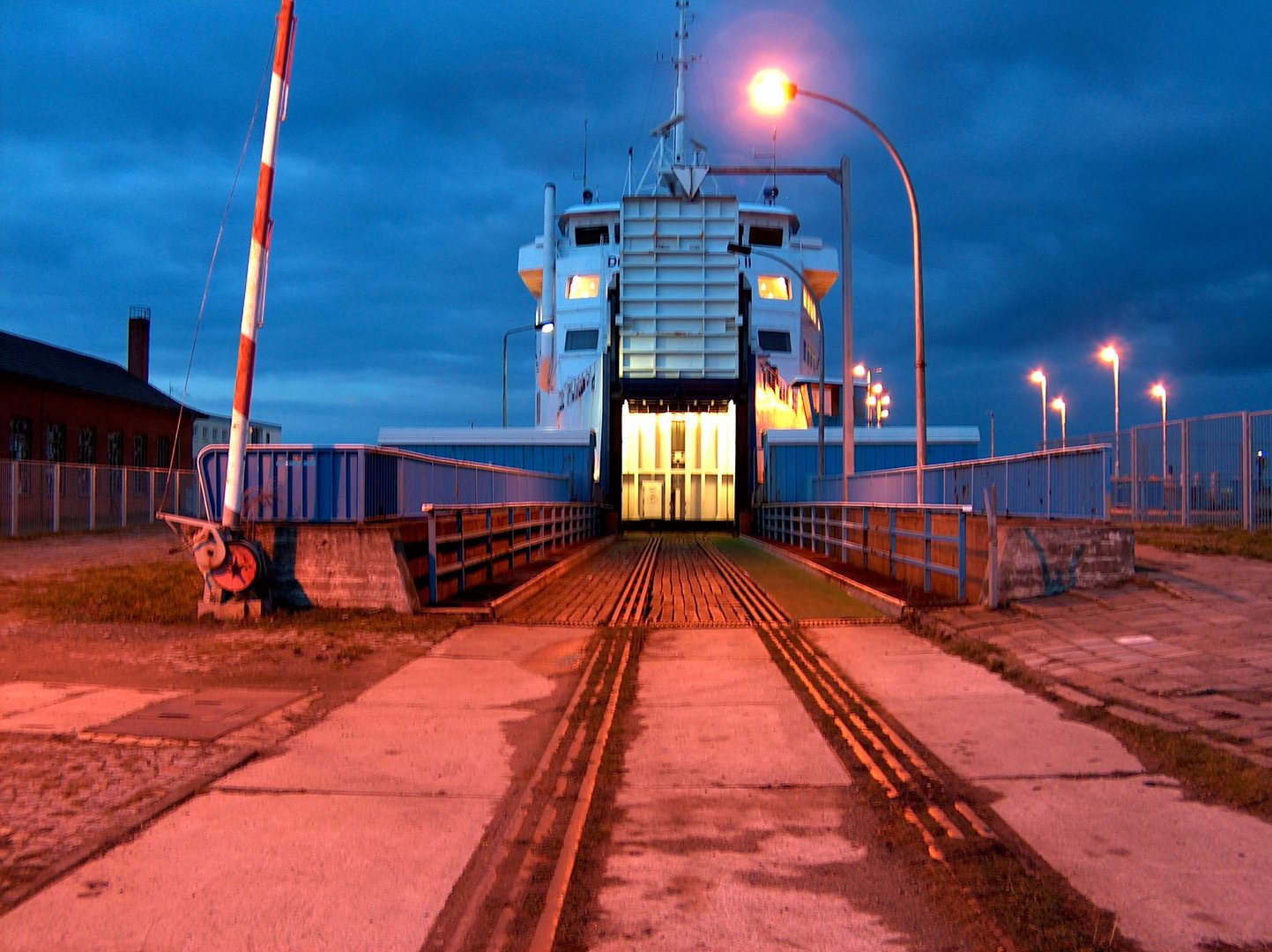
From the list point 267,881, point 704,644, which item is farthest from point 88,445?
point 267,881

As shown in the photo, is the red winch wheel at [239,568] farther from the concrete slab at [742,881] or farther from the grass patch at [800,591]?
the concrete slab at [742,881]

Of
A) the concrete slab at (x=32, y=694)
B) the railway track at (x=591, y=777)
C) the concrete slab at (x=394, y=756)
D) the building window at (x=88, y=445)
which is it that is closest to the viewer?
the railway track at (x=591, y=777)

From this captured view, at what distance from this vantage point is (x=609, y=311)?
107 ft

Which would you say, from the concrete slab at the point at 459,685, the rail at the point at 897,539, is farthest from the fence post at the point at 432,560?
the rail at the point at 897,539

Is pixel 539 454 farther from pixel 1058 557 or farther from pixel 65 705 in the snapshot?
pixel 65 705

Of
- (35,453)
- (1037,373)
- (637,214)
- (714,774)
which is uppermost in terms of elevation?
(637,214)

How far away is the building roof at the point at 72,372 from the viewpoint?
36.5 m

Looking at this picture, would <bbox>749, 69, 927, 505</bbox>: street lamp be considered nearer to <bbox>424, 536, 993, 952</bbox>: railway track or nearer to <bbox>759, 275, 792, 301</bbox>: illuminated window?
<bbox>424, 536, 993, 952</bbox>: railway track

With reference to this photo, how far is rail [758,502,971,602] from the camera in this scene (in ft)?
40.2

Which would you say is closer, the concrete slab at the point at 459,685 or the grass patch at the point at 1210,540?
the concrete slab at the point at 459,685

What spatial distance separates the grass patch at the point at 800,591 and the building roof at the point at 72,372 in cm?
2835

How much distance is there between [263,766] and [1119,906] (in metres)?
4.47

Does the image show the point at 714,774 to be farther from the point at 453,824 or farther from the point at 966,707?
the point at 966,707

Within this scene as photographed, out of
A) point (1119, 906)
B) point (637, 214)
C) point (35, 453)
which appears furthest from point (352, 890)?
point (35, 453)
